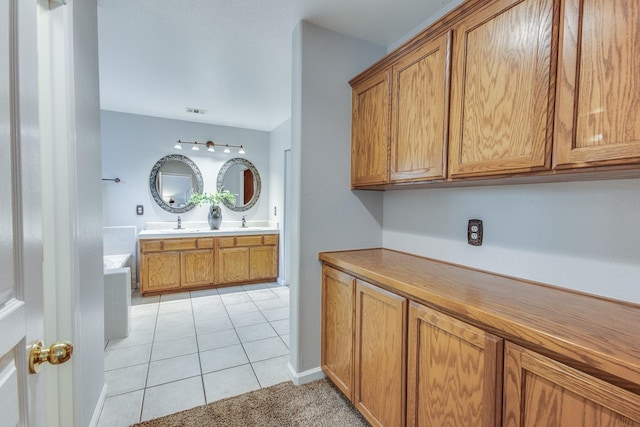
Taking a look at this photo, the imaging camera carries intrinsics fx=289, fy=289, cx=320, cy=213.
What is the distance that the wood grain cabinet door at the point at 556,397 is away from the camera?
683 millimetres

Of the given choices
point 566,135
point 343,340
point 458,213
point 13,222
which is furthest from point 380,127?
point 13,222

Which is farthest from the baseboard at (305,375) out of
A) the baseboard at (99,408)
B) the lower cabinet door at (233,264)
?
the lower cabinet door at (233,264)

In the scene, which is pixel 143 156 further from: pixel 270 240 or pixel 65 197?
pixel 65 197

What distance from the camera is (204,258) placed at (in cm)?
399

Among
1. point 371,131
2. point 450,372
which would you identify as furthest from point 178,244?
point 450,372

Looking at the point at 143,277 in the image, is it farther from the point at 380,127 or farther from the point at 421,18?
the point at 421,18

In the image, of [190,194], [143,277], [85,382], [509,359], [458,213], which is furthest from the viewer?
[190,194]

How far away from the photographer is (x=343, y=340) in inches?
70.8

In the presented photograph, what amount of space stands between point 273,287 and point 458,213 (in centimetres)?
312

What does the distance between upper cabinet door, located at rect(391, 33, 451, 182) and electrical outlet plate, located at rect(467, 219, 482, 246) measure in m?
0.35

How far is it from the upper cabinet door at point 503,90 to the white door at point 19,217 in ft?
4.79

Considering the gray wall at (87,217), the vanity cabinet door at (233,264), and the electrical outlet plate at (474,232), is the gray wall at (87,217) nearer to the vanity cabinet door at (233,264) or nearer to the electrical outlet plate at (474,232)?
the electrical outlet plate at (474,232)

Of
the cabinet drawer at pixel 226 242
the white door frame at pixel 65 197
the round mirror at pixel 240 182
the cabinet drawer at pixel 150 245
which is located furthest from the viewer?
the round mirror at pixel 240 182

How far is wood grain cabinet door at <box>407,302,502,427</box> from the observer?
941 millimetres
